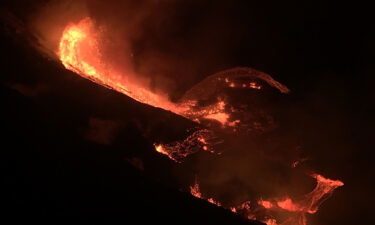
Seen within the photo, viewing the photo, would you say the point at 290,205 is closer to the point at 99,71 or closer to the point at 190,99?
the point at 190,99

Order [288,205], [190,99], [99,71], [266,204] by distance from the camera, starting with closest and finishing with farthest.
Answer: [99,71] → [266,204] → [288,205] → [190,99]

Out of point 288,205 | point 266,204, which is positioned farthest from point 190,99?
point 288,205

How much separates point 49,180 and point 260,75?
4071 mm

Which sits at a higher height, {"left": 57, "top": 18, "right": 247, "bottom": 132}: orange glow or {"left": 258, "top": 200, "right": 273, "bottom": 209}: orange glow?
{"left": 57, "top": 18, "right": 247, "bottom": 132}: orange glow

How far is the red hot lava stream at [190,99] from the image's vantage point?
4609mm

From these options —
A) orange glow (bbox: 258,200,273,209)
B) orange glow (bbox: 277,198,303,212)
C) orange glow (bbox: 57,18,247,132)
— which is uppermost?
orange glow (bbox: 57,18,247,132)

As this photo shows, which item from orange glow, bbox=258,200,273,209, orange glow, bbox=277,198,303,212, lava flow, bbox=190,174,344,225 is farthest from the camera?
orange glow, bbox=277,198,303,212

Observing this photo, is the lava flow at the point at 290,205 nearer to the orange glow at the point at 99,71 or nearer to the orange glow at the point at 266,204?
the orange glow at the point at 266,204

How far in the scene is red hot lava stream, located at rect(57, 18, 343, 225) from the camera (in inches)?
181

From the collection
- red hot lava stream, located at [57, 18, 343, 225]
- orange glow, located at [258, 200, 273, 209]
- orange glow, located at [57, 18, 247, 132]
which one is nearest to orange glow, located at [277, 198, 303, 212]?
red hot lava stream, located at [57, 18, 343, 225]

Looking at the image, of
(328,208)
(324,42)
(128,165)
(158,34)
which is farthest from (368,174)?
(128,165)

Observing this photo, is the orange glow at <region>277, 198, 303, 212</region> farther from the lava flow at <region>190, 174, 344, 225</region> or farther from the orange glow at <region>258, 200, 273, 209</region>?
the orange glow at <region>258, 200, 273, 209</region>

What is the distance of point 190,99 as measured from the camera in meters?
6.07

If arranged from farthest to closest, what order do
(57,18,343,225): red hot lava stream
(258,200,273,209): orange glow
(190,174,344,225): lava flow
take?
(258,200,273,209): orange glow
(190,174,344,225): lava flow
(57,18,343,225): red hot lava stream
